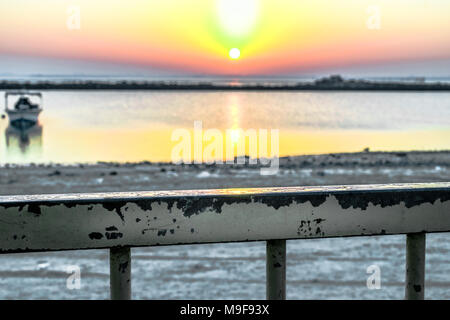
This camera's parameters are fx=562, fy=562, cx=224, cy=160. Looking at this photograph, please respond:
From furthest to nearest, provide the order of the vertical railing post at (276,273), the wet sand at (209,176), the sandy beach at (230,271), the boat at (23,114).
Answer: the boat at (23,114) < the wet sand at (209,176) < the sandy beach at (230,271) < the vertical railing post at (276,273)

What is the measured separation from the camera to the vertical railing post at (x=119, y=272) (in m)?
1.27

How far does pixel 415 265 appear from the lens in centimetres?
139

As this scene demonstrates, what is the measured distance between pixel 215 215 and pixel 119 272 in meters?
0.25

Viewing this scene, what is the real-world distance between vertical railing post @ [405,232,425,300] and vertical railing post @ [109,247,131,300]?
2.24ft

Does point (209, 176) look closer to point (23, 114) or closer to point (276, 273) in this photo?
point (276, 273)

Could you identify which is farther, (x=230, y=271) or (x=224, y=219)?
(x=230, y=271)

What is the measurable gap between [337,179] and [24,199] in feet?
37.6

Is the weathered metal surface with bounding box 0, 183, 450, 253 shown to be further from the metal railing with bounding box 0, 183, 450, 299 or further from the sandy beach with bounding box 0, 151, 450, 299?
the sandy beach with bounding box 0, 151, 450, 299

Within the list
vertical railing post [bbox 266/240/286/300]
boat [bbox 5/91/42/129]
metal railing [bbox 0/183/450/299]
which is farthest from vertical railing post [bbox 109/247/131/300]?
boat [bbox 5/91/42/129]

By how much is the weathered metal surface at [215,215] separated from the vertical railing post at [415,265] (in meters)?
0.05

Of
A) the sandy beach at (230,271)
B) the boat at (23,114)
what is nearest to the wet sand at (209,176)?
the sandy beach at (230,271)

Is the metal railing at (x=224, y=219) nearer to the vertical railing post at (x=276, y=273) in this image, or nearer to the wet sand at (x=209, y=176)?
the vertical railing post at (x=276, y=273)

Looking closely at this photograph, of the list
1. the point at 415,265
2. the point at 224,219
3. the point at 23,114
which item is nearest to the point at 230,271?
the point at 415,265
